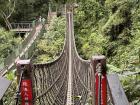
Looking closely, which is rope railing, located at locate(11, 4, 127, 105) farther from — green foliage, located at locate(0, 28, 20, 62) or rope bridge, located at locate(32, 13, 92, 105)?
green foliage, located at locate(0, 28, 20, 62)

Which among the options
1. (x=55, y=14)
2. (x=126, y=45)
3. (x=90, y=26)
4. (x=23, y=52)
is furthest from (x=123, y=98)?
(x=55, y=14)

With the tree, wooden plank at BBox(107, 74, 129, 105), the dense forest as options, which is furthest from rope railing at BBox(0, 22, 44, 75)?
wooden plank at BBox(107, 74, 129, 105)

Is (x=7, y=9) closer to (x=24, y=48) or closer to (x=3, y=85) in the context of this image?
(x=24, y=48)

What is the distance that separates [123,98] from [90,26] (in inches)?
534

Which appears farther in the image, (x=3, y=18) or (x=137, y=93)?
(x=3, y=18)

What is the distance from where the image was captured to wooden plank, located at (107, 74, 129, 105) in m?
1.86

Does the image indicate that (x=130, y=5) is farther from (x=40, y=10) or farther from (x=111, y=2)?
(x=40, y=10)

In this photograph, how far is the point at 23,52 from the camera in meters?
12.8

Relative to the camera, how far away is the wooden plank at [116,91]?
1.86m

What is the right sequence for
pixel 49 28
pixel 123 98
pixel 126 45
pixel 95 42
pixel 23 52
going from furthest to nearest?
pixel 49 28, pixel 23 52, pixel 95 42, pixel 126 45, pixel 123 98

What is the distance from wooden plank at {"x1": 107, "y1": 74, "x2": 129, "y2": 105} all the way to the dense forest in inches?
45.9

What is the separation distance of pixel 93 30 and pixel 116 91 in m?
12.2

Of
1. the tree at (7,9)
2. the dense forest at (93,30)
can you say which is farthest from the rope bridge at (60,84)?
the tree at (7,9)

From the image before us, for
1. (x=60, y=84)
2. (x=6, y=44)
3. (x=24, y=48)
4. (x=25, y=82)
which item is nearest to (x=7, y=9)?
(x=6, y=44)
